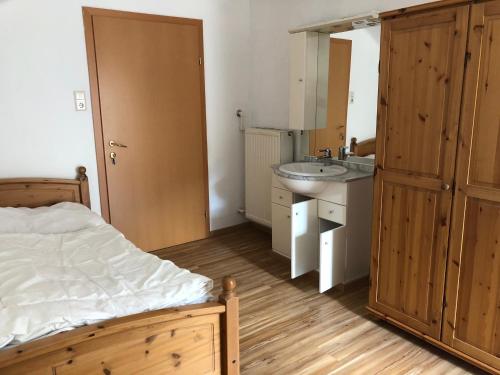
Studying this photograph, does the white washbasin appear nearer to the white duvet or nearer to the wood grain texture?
the white duvet

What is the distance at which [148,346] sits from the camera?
5.00ft

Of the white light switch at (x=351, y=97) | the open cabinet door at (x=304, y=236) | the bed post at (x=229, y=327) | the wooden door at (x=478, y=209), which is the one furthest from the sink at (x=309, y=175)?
the bed post at (x=229, y=327)

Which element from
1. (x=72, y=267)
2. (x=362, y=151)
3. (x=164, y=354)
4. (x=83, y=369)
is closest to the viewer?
(x=83, y=369)

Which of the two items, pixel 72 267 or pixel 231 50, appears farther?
pixel 231 50

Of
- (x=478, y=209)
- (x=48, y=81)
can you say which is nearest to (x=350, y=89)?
(x=478, y=209)

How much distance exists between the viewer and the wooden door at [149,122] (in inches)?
128

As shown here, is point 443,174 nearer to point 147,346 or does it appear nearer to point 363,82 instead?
point 363,82

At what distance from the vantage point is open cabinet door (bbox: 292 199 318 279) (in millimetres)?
2920

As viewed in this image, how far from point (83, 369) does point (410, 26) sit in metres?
2.07

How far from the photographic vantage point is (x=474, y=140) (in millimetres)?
1892

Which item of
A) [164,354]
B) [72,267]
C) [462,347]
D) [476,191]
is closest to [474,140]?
[476,191]

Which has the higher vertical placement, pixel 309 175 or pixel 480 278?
pixel 309 175

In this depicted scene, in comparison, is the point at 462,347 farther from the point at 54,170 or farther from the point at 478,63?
the point at 54,170

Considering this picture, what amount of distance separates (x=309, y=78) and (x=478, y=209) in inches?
67.3
